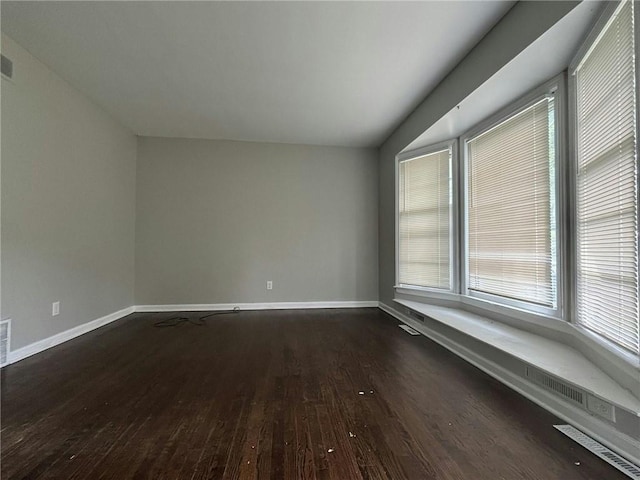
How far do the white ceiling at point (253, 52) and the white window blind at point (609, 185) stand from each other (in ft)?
2.42

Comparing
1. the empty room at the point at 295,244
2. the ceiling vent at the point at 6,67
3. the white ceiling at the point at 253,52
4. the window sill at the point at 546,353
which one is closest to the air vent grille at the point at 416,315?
the empty room at the point at 295,244

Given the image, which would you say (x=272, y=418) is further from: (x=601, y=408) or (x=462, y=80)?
(x=462, y=80)

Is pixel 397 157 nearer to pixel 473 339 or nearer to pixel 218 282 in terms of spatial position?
pixel 473 339

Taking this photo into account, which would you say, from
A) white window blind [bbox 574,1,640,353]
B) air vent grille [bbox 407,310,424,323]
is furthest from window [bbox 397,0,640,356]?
air vent grille [bbox 407,310,424,323]

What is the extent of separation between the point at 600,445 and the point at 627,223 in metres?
1.10

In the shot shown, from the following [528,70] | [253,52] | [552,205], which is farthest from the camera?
[253,52]

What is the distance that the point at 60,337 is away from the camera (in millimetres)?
2875

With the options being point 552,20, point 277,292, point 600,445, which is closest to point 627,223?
point 600,445

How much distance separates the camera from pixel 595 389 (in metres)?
1.43

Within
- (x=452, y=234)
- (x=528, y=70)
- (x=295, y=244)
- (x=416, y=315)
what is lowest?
(x=416, y=315)

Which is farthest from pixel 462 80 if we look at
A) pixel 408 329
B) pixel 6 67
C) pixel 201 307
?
pixel 201 307

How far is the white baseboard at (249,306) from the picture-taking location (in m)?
4.34

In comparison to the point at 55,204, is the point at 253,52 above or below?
above

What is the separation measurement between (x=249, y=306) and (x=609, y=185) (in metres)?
4.18
